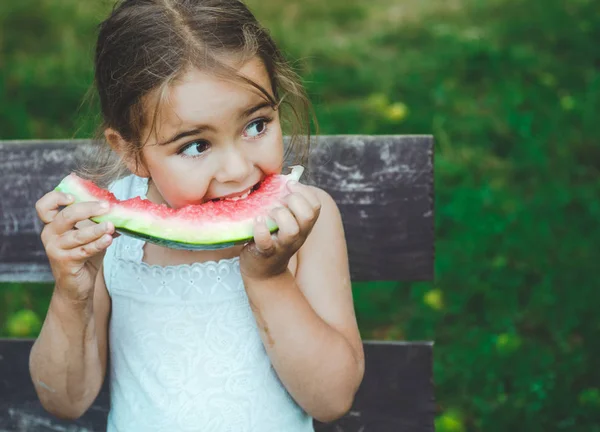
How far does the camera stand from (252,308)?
6.81 feet

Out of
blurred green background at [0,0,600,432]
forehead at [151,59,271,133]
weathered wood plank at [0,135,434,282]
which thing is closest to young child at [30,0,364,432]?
forehead at [151,59,271,133]

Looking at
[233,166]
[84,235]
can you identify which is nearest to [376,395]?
[233,166]

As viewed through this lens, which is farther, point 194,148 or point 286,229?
point 194,148

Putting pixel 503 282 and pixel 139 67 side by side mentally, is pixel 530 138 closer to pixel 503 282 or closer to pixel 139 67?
pixel 503 282

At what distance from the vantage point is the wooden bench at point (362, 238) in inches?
99.5

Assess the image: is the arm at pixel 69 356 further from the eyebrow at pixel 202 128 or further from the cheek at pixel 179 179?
the eyebrow at pixel 202 128

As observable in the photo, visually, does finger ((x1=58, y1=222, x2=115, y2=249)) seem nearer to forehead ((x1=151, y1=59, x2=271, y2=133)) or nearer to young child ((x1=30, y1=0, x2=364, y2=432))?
young child ((x1=30, y1=0, x2=364, y2=432))

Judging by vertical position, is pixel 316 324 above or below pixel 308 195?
below

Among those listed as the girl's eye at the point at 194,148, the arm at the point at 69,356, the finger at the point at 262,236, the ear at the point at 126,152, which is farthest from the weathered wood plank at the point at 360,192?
the finger at the point at 262,236

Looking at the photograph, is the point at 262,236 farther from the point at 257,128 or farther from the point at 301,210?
the point at 257,128

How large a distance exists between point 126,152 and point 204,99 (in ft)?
1.18

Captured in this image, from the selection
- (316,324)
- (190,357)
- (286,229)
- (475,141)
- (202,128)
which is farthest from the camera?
(475,141)

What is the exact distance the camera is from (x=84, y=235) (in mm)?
1923

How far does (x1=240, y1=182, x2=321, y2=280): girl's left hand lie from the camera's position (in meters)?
1.87
